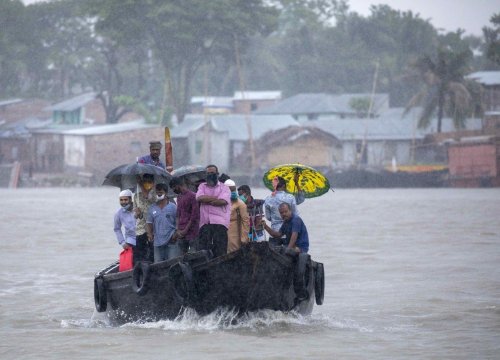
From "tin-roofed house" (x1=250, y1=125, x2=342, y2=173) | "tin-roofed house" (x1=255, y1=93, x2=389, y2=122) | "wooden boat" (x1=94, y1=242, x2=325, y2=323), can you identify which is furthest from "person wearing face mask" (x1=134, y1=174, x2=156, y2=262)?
"tin-roofed house" (x1=255, y1=93, x2=389, y2=122)

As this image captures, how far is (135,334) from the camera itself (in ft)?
42.6

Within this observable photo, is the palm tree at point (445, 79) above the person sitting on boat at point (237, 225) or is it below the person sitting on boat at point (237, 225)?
above

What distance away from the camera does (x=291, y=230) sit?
1296 centimetres

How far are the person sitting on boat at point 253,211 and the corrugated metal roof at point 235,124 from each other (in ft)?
149

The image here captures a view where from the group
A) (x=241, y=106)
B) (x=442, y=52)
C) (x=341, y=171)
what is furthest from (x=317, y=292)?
(x=241, y=106)

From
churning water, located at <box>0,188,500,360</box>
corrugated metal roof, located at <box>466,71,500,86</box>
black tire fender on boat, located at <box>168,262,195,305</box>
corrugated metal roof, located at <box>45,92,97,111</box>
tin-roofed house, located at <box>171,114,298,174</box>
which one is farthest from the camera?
corrugated metal roof, located at <box>45,92,97,111</box>

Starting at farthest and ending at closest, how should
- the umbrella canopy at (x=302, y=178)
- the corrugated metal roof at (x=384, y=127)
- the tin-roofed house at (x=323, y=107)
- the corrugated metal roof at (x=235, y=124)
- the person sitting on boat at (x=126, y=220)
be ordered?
the tin-roofed house at (x=323, y=107) < the corrugated metal roof at (x=384, y=127) < the corrugated metal roof at (x=235, y=124) < the umbrella canopy at (x=302, y=178) < the person sitting on boat at (x=126, y=220)

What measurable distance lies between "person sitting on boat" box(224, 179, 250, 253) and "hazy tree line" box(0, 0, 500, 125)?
4510cm

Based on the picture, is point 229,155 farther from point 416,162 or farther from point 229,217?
point 229,217

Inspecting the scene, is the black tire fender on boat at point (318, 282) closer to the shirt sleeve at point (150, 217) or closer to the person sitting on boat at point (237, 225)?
the person sitting on boat at point (237, 225)

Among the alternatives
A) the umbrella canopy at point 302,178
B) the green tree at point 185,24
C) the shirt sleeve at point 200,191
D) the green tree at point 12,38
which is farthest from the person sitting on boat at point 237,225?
the green tree at point 12,38

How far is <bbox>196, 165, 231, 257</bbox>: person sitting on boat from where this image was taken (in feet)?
40.9

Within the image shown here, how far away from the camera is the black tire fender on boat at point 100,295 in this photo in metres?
13.3

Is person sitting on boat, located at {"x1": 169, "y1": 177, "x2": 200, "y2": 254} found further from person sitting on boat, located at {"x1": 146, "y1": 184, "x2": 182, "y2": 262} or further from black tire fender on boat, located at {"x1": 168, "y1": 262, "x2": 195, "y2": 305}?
black tire fender on boat, located at {"x1": 168, "y1": 262, "x2": 195, "y2": 305}
